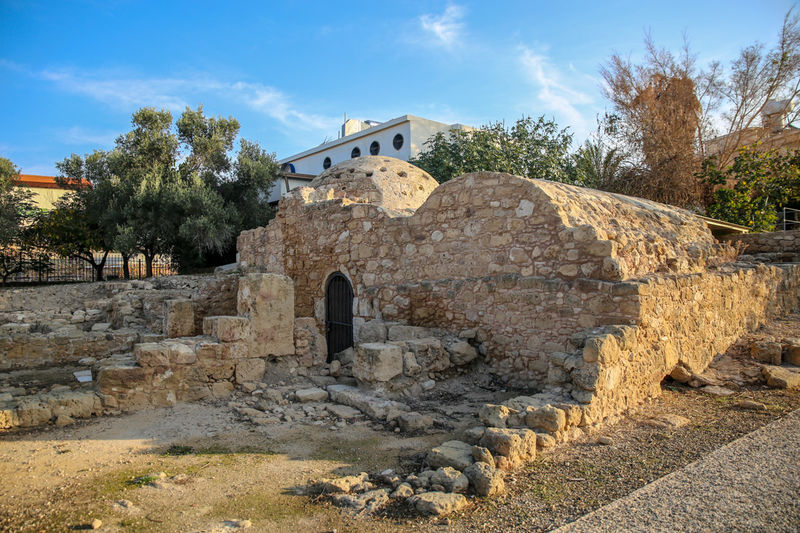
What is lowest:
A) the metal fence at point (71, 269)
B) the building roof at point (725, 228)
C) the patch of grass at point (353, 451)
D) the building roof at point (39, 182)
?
the patch of grass at point (353, 451)

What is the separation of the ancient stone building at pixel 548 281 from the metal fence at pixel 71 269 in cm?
1535

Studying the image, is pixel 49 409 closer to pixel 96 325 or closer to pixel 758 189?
pixel 96 325

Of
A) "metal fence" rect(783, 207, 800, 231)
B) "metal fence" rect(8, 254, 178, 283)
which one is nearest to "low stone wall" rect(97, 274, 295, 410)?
"metal fence" rect(8, 254, 178, 283)

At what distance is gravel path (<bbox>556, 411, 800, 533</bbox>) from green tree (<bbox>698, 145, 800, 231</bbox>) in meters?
13.8

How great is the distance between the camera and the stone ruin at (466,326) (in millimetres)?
4668

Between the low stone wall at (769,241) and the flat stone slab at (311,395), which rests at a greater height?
the low stone wall at (769,241)

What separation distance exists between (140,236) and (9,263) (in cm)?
543

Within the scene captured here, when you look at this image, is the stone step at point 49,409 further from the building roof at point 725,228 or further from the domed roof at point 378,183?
the building roof at point 725,228

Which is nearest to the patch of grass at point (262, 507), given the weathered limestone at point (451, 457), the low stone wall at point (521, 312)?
the weathered limestone at point (451, 457)

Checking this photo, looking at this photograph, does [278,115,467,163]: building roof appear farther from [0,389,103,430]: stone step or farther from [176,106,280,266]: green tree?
[0,389,103,430]: stone step

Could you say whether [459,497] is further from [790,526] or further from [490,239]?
[490,239]

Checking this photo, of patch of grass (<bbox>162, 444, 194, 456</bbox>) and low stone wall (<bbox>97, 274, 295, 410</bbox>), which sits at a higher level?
low stone wall (<bbox>97, 274, 295, 410</bbox>)

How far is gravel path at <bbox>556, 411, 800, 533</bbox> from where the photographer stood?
284cm

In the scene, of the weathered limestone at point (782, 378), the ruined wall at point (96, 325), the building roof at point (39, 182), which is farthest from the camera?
the building roof at point (39, 182)
